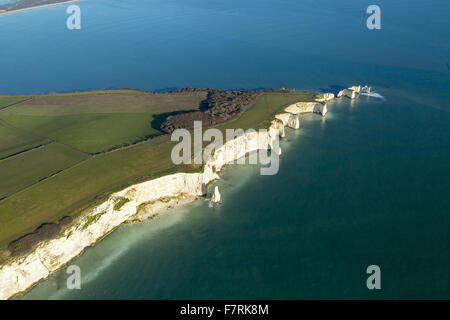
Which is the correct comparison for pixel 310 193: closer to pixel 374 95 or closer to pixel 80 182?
pixel 80 182

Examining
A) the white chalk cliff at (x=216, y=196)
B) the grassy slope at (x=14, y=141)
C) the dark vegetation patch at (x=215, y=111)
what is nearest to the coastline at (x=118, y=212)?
the white chalk cliff at (x=216, y=196)

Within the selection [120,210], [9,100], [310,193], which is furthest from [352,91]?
[9,100]

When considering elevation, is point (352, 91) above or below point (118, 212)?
above

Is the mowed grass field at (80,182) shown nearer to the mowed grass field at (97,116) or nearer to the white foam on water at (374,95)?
the mowed grass field at (97,116)

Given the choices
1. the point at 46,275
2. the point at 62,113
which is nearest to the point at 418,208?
the point at 46,275

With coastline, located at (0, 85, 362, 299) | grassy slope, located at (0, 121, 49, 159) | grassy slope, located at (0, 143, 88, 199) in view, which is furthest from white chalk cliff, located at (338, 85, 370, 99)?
grassy slope, located at (0, 121, 49, 159)

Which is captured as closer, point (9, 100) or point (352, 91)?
point (9, 100)
